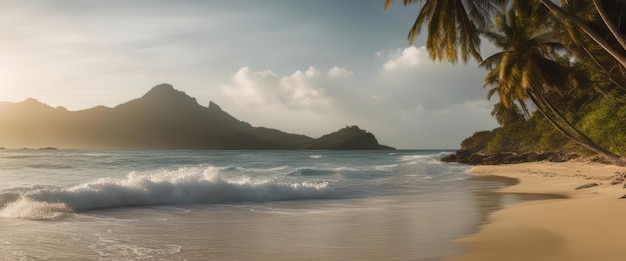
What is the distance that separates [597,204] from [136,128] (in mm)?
202635

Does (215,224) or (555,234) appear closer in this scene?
(555,234)

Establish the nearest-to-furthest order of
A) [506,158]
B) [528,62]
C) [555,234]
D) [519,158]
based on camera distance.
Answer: [555,234], [528,62], [519,158], [506,158]

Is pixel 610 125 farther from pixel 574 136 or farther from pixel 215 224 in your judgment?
pixel 215 224

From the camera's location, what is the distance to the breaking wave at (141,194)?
13.0 meters

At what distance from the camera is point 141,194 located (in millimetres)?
15906

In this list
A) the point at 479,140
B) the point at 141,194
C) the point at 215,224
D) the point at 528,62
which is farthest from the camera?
the point at 479,140

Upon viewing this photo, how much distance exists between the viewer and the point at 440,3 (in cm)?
1354

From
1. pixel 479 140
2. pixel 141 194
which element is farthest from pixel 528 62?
pixel 479 140

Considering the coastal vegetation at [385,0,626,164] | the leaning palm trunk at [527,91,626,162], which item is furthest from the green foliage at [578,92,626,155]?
the leaning palm trunk at [527,91,626,162]

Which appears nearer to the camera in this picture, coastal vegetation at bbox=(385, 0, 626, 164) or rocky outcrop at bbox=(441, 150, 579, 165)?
coastal vegetation at bbox=(385, 0, 626, 164)

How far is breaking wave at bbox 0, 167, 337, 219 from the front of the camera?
12969mm

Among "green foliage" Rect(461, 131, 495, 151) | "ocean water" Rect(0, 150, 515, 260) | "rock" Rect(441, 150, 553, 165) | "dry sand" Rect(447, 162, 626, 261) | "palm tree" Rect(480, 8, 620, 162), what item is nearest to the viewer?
"dry sand" Rect(447, 162, 626, 261)

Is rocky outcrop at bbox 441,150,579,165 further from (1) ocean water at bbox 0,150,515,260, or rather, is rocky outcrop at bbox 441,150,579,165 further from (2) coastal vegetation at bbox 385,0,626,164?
(1) ocean water at bbox 0,150,515,260

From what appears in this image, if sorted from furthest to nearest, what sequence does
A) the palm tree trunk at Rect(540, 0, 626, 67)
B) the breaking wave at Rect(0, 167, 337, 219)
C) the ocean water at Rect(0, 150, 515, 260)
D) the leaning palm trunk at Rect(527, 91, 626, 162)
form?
the leaning palm trunk at Rect(527, 91, 626, 162) < the breaking wave at Rect(0, 167, 337, 219) < the palm tree trunk at Rect(540, 0, 626, 67) < the ocean water at Rect(0, 150, 515, 260)
